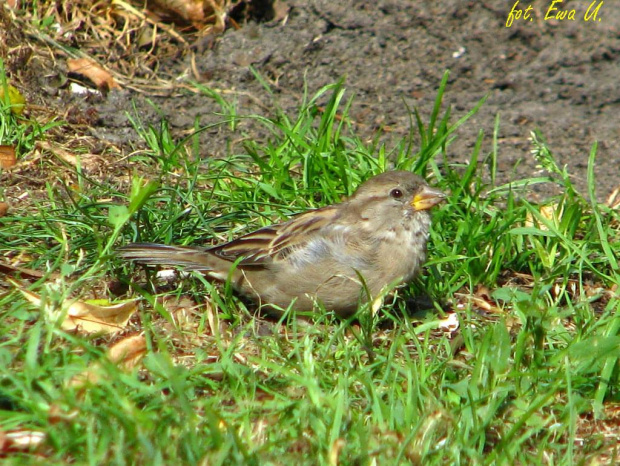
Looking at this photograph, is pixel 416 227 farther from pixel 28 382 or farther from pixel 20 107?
pixel 20 107

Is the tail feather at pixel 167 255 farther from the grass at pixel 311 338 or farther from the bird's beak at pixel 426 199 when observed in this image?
the bird's beak at pixel 426 199

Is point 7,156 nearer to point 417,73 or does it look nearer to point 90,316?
point 90,316

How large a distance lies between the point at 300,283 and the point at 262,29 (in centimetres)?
275

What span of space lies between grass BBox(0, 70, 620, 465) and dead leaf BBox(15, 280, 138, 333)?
0.05 m

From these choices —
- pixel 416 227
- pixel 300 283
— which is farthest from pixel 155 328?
pixel 416 227

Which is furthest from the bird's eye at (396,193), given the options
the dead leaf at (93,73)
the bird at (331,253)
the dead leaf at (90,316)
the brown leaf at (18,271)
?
the dead leaf at (93,73)

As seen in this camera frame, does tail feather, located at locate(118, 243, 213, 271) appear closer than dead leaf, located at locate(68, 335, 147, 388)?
No

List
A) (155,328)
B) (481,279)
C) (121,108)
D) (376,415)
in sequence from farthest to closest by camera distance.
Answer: (121,108) → (481,279) → (155,328) → (376,415)

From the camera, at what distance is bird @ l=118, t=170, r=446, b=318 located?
438 centimetres

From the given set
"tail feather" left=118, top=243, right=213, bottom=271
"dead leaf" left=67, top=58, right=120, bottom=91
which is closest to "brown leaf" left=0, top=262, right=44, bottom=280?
"tail feather" left=118, top=243, right=213, bottom=271

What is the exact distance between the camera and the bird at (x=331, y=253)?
4375 millimetres

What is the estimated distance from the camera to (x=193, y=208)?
191 inches

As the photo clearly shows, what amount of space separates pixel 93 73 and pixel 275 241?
2254 millimetres

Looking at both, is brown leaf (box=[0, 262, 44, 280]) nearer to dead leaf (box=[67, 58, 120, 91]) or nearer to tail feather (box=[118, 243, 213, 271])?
tail feather (box=[118, 243, 213, 271])
